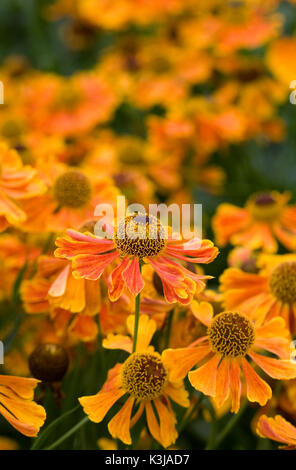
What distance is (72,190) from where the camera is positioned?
99 cm

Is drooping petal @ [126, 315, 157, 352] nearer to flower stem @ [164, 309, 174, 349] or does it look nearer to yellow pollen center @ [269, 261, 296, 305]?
flower stem @ [164, 309, 174, 349]

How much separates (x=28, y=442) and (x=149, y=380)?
0.40 meters

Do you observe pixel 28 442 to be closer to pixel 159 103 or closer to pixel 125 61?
pixel 159 103

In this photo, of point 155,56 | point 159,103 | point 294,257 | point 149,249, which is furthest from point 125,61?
point 149,249

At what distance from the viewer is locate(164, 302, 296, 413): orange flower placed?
67 cm

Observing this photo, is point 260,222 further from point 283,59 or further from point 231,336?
point 283,59

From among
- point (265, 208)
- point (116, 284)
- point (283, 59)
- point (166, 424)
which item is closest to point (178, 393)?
point (166, 424)

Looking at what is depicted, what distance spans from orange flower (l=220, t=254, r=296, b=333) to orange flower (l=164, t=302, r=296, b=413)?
4.2 inches

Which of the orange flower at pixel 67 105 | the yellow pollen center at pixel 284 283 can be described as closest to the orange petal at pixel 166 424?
the yellow pollen center at pixel 284 283

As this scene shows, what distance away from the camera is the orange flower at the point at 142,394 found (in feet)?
2.21

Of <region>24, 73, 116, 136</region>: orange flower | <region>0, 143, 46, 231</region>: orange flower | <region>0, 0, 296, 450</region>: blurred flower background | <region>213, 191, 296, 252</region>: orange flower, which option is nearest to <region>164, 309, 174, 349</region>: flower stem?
<region>0, 0, 296, 450</region>: blurred flower background

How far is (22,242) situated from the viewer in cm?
108
